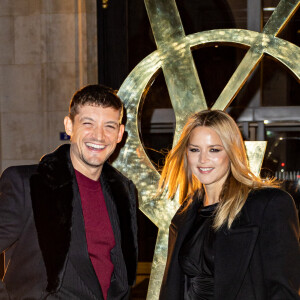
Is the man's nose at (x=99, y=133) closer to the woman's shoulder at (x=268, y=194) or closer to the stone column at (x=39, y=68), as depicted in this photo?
the woman's shoulder at (x=268, y=194)

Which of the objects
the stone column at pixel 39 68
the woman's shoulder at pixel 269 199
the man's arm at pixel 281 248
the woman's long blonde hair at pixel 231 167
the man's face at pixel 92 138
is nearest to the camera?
the man's arm at pixel 281 248

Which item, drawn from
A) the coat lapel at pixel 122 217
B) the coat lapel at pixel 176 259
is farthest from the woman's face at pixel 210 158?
the coat lapel at pixel 122 217

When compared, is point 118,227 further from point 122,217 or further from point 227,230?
point 227,230

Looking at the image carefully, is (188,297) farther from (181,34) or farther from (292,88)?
(292,88)

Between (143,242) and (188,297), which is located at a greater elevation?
(188,297)

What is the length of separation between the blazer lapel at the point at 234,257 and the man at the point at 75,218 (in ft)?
2.03

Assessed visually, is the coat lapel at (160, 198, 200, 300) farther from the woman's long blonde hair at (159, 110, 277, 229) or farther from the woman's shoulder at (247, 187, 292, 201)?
the woman's shoulder at (247, 187, 292, 201)

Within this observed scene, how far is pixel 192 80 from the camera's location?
3996mm

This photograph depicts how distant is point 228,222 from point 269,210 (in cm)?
23

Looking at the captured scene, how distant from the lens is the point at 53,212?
103 inches

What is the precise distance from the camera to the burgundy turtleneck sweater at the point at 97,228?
2697mm

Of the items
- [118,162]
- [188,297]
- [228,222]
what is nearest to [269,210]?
[228,222]

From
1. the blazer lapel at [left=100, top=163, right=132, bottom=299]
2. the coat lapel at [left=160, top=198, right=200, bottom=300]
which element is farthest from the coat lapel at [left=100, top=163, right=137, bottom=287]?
the coat lapel at [left=160, top=198, right=200, bottom=300]

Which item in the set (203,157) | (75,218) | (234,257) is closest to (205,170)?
(203,157)
